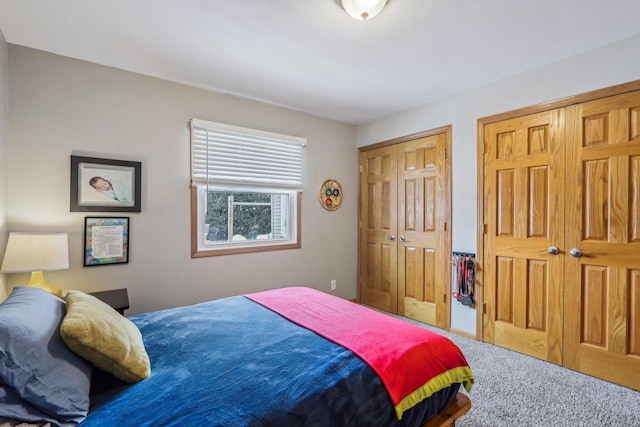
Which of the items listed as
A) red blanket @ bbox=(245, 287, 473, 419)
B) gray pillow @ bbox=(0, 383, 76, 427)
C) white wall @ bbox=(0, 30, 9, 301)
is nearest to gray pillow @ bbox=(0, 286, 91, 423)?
gray pillow @ bbox=(0, 383, 76, 427)

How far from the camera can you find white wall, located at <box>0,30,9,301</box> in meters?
2.06

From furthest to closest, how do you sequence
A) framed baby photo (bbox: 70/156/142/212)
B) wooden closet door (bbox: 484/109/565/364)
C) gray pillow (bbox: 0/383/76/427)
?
A: 1. wooden closet door (bbox: 484/109/565/364)
2. framed baby photo (bbox: 70/156/142/212)
3. gray pillow (bbox: 0/383/76/427)

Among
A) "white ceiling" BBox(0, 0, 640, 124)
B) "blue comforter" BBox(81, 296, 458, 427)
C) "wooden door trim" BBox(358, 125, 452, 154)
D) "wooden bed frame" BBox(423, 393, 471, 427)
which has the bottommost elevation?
"wooden bed frame" BBox(423, 393, 471, 427)

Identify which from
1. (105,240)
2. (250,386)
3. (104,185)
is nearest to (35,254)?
(105,240)

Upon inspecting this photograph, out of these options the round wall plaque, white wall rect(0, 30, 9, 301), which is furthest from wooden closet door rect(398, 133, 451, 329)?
white wall rect(0, 30, 9, 301)

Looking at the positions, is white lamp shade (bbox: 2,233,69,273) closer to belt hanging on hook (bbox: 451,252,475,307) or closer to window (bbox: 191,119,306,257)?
window (bbox: 191,119,306,257)

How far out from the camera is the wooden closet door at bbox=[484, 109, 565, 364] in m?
2.50

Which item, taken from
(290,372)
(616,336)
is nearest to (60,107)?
(290,372)

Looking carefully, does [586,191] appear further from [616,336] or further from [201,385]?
[201,385]

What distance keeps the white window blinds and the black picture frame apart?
73 centimetres

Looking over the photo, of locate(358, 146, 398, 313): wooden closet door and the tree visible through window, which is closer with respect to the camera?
the tree visible through window

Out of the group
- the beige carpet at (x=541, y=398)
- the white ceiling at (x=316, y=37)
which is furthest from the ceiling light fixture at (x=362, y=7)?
the beige carpet at (x=541, y=398)

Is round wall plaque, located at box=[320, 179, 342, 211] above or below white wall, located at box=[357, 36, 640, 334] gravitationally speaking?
below

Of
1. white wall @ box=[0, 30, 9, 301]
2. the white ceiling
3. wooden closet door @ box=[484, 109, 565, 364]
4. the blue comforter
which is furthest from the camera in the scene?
wooden closet door @ box=[484, 109, 565, 364]
